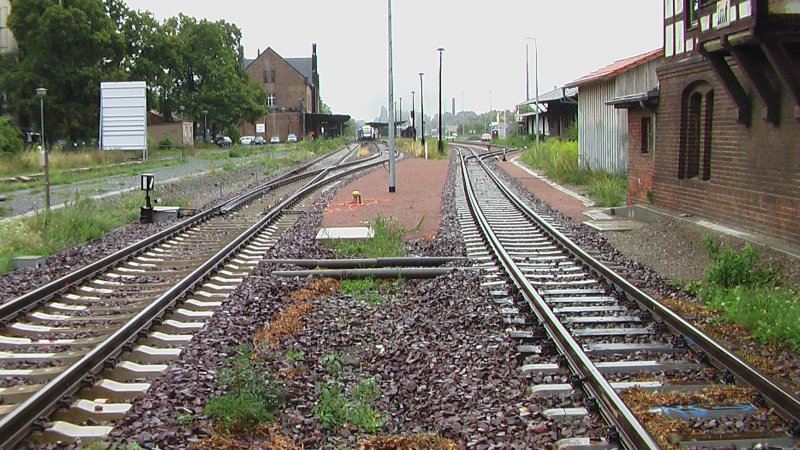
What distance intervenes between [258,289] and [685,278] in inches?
216

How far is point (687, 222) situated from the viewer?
14094 mm

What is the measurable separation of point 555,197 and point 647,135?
4827 mm

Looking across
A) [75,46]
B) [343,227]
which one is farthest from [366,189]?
[75,46]

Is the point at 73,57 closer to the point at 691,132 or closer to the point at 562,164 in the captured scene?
the point at 562,164

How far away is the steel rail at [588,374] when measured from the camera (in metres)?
5.15

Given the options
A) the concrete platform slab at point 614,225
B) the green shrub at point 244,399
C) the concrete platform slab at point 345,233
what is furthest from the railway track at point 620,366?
the concrete platform slab at point 614,225

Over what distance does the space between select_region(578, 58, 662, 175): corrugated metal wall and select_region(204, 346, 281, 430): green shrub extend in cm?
1851

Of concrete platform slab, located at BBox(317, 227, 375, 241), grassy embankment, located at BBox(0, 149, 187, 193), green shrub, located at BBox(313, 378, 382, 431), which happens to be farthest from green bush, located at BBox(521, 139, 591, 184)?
green shrub, located at BBox(313, 378, 382, 431)

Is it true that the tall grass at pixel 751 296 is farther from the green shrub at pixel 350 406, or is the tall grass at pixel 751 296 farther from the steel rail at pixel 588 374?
the green shrub at pixel 350 406

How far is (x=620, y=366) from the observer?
693 cm

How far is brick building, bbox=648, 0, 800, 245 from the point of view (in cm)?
1103

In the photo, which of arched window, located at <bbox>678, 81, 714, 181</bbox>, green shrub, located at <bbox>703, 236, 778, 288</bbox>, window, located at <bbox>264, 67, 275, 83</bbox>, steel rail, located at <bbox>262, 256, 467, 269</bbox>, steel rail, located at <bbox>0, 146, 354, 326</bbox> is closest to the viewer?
steel rail, located at <bbox>0, 146, 354, 326</bbox>

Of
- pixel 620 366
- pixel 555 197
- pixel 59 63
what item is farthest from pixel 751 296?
pixel 59 63

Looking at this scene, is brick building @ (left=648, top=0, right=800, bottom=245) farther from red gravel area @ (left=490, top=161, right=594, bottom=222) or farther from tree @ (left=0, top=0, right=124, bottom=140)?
tree @ (left=0, top=0, right=124, bottom=140)
